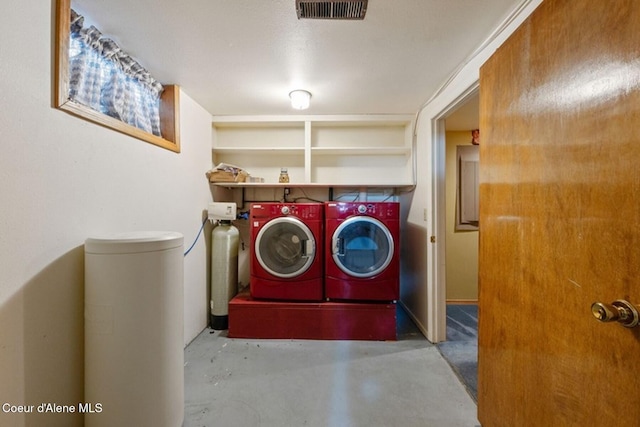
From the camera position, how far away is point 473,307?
9.52 ft

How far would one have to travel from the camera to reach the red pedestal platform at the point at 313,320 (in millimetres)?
2148

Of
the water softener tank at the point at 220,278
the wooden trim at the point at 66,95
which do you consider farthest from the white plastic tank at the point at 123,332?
the water softener tank at the point at 220,278

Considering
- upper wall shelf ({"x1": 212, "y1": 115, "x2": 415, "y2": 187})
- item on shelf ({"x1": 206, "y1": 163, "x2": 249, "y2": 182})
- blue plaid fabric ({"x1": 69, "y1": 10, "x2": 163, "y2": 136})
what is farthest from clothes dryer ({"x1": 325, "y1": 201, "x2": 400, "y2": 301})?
blue plaid fabric ({"x1": 69, "y1": 10, "x2": 163, "y2": 136})

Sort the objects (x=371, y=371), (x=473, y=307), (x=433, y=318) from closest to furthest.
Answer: (x=371, y=371), (x=433, y=318), (x=473, y=307)

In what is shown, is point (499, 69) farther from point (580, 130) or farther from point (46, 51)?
point (46, 51)

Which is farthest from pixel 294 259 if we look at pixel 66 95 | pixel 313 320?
pixel 66 95

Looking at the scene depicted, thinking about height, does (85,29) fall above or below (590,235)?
above

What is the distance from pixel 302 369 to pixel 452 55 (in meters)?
2.31

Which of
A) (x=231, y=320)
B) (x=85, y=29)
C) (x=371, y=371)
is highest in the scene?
(x=85, y=29)

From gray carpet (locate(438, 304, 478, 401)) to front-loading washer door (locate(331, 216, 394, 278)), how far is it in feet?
2.76

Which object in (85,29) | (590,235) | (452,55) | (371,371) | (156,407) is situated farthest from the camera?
(371,371)

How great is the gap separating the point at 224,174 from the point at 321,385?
6.33 feet

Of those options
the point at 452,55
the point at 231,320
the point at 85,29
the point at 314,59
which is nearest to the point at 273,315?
the point at 231,320

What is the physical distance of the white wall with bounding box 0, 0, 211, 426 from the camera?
87 centimetres
